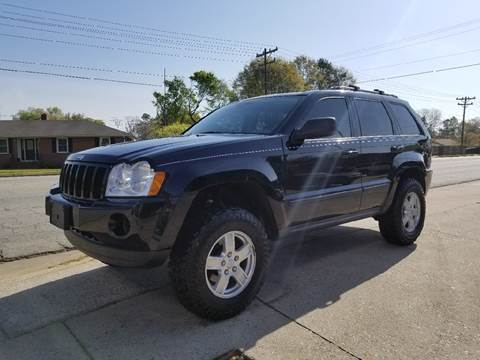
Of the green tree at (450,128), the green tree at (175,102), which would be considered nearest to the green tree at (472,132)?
the green tree at (450,128)

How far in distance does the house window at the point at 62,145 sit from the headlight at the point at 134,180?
34254mm

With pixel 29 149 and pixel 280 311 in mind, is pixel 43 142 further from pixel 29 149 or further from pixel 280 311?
pixel 280 311

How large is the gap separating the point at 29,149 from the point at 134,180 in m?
36.0

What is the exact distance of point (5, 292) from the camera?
13.0 ft

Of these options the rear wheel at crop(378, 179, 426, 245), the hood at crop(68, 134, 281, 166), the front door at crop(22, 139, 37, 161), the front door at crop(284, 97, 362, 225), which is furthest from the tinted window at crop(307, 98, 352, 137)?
the front door at crop(22, 139, 37, 161)

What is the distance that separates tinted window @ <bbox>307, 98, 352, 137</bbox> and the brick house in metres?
31.8

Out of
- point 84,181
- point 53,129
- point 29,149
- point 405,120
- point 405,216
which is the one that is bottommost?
point 405,216

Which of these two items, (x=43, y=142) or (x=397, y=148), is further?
(x=43, y=142)

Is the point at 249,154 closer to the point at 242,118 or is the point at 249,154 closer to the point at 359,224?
the point at 242,118

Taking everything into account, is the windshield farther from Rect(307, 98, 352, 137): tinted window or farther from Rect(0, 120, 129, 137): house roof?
Rect(0, 120, 129, 137): house roof

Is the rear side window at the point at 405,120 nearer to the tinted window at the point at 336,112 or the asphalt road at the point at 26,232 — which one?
the tinted window at the point at 336,112

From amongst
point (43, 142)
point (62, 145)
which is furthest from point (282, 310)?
point (43, 142)

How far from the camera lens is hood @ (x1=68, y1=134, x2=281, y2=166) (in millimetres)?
3168

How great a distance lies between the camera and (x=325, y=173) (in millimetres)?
4207
